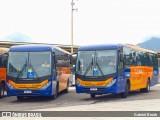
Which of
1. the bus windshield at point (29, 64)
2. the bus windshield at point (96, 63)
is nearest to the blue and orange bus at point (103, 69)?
the bus windshield at point (96, 63)

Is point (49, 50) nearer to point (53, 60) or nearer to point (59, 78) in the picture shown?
point (53, 60)

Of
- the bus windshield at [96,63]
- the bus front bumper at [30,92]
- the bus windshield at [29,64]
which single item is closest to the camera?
the bus front bumper at [30,92]

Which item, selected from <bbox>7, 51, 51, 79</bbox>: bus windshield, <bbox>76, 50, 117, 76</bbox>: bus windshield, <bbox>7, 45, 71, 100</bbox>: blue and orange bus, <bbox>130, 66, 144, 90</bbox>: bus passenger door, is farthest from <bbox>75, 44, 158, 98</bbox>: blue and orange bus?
<bbox>7, 51, 51, 79</bbox>: bus windshield

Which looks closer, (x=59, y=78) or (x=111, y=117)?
(x=111, y=117)

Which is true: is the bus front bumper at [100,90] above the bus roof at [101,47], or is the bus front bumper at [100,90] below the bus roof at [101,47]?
below

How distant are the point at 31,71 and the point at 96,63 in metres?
3.26

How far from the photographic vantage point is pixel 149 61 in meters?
28.7

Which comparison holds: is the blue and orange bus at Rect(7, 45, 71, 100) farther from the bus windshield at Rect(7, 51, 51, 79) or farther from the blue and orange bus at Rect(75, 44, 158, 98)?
the blue and orange bus at Rect(75, 44, 158, 98)

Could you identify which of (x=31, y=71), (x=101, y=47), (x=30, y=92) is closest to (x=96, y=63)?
(x=101, y=47)

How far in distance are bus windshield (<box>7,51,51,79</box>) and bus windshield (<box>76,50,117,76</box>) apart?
1749 mm

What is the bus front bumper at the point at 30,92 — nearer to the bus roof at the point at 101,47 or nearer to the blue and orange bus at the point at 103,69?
the blue and orange bus at the point at 103,69

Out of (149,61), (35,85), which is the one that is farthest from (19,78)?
(149,61)

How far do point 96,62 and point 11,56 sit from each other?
4.24 metres

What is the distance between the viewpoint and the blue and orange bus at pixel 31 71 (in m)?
20.2
